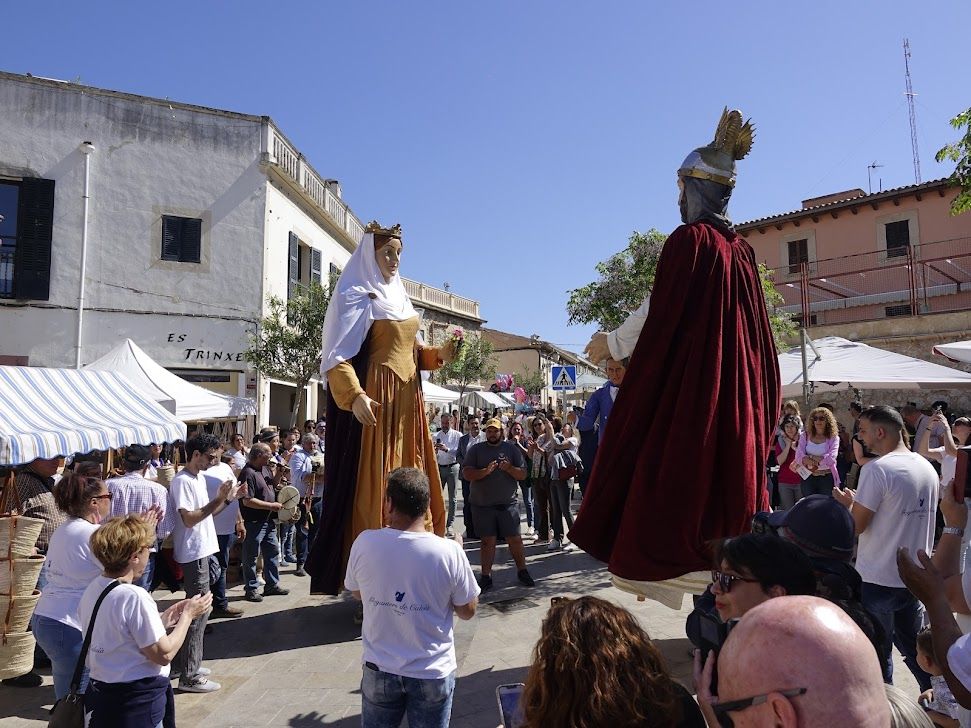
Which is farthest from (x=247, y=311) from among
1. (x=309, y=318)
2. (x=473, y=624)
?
(x=473, y=624)

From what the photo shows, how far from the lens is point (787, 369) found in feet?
32.4

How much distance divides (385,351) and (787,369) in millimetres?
6954

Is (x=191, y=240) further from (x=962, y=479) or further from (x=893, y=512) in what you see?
(x=962, y=479)

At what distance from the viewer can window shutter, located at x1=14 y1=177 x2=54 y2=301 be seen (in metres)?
15.7

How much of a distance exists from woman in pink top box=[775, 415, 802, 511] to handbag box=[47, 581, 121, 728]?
7.70 m

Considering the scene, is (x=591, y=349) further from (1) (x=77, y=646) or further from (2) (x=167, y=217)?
(2) (x=167, y=217)

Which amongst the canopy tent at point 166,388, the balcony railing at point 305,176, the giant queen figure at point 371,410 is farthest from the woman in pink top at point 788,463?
the balcony railing at point 305,176

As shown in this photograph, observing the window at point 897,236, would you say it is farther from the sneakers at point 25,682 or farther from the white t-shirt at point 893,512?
the sneakers at point 25,682

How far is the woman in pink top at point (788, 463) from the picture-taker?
862 cm

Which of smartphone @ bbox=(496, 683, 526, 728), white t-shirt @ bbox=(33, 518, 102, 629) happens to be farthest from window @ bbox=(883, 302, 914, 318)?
smartphone @ bbox=(496, 683, 526, 728)

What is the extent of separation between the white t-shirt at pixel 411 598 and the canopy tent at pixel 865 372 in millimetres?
7689

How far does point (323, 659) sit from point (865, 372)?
8227 millimetres

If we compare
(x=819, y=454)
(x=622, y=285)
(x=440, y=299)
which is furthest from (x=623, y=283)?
(x=440, y=299)

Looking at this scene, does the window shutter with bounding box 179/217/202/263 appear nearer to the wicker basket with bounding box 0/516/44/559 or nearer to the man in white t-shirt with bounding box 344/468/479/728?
the wicker basket with bounding box 0/516/44/559
